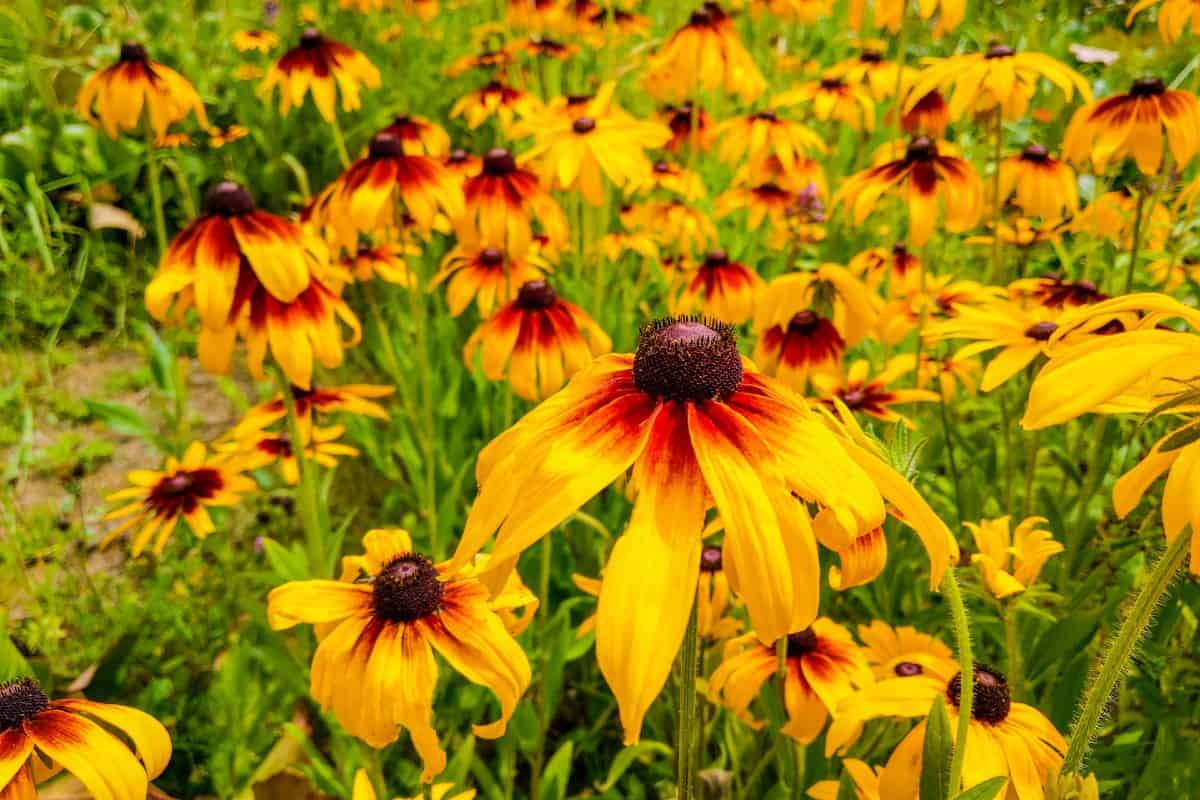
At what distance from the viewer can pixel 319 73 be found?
238 cm

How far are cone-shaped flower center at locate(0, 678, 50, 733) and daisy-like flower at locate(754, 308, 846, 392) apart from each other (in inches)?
49.7

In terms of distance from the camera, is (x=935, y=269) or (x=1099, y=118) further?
(x=935, y=269)

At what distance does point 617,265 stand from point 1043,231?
1.18m

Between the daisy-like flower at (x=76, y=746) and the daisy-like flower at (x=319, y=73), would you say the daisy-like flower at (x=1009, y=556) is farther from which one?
the daisy-like flower at (x=319, y=73)

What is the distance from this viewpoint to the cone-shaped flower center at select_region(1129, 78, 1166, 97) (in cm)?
170

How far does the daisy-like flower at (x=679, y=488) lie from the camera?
0.54 m

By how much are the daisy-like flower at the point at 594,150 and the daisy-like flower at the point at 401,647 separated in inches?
43.0

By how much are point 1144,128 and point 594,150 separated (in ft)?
3.37

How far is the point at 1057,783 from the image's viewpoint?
688 millimetres

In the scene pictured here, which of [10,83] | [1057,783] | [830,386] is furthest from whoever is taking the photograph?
[10,83]

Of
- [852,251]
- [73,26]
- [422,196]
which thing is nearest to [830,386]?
[422,196]

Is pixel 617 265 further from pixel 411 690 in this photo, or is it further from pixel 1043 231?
pixel 411 690

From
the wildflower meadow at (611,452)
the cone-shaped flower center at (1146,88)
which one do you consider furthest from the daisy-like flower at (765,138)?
the cone-shaped flower center at (1146,88)

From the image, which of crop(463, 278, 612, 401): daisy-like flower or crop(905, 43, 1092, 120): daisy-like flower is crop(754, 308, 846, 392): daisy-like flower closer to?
crop(463, 278, 612, 401): daisy-like flower
